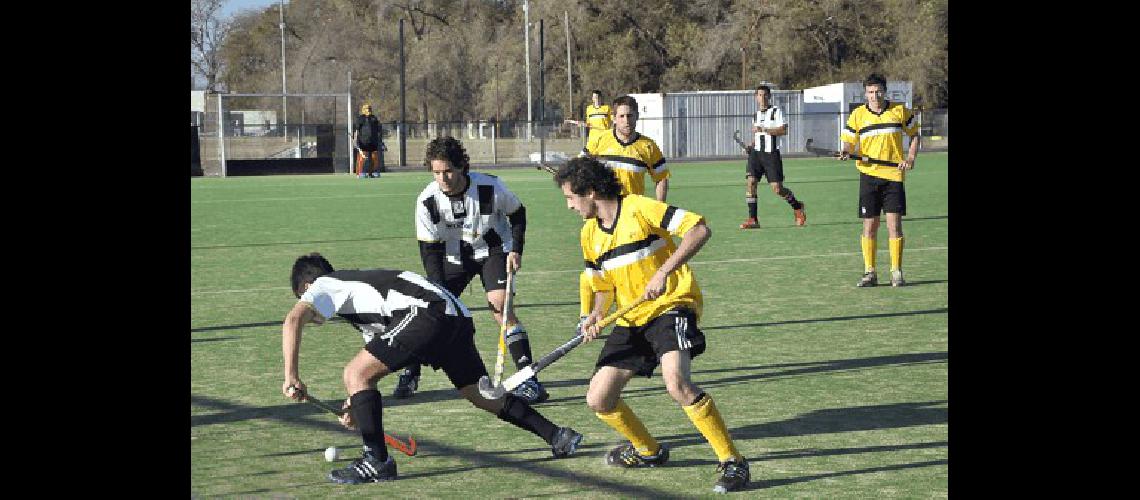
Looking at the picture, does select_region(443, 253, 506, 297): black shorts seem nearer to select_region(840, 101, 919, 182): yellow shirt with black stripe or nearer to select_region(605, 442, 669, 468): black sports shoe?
select_region(605, 442, 669, 468): black sports shoe

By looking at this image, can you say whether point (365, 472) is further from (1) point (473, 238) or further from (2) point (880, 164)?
(2) point (880, 164)

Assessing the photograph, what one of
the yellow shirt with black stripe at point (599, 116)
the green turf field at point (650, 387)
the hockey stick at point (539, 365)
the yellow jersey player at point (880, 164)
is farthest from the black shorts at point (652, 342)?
the yellow shirt with black stripe at point (599, 116)

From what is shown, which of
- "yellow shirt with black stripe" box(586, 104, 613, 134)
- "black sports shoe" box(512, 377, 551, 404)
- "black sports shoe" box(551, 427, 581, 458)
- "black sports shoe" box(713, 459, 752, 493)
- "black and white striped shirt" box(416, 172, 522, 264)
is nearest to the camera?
"black sports shoe" box(713, 459, 752, 493)

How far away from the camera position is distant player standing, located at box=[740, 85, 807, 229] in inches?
843

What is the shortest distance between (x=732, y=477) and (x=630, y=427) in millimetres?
704

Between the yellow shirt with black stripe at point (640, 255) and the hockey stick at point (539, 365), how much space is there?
108 millimetres

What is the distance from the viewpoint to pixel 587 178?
734cm

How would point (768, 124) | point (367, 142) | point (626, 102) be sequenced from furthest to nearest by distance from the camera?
point (367, 142)
point (768, 124)
point (626, 102)

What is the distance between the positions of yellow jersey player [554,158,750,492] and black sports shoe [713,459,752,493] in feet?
0.30

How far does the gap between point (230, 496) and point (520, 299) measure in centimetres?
751

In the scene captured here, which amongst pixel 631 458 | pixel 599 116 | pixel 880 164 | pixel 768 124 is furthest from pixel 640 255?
pixel 599 116

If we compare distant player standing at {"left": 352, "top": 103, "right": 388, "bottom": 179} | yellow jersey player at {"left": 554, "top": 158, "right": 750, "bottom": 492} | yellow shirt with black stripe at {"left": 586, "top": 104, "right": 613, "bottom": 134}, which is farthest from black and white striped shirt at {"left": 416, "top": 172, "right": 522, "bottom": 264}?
distant player standing at {"left": 352, "top": 103, "right": 388, "bottom": 179}

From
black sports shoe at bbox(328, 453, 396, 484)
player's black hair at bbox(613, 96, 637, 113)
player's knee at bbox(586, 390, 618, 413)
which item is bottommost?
black sports shoe at bbox(328, 453, 396, 484)
